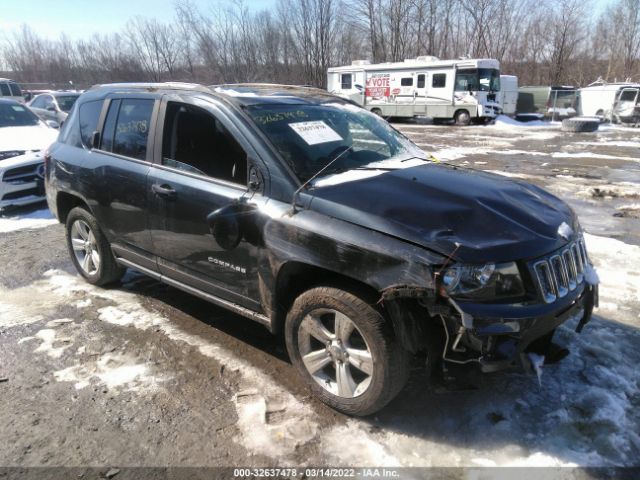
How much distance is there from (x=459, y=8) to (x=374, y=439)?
47.7 metres

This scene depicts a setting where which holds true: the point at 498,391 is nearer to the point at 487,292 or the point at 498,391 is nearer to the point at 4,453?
the point at 487,292

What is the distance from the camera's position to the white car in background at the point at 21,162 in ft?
24.2

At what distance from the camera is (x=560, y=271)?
2619 mm

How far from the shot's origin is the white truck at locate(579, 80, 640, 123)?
24.8 m

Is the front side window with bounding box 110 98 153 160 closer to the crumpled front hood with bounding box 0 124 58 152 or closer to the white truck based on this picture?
the crumpled front hood with bounding box 0 124 58 152

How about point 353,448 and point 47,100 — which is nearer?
point 353,448

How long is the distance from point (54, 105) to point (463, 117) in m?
19.3

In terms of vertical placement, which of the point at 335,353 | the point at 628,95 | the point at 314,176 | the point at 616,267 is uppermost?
the point at 628,95

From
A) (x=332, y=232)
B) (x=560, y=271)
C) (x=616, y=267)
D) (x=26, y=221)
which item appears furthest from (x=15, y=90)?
(x=560, y=271)

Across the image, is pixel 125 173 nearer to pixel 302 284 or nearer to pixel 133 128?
pixel 133 128

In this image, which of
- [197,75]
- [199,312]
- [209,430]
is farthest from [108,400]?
[197,75]

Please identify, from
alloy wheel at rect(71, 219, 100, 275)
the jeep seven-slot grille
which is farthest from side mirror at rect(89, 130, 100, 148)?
the jeep seven-slot grille

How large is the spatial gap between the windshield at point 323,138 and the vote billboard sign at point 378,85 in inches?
969

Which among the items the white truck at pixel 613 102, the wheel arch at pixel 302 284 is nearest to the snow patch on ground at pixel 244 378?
the wheel arch at pixel 302 284
